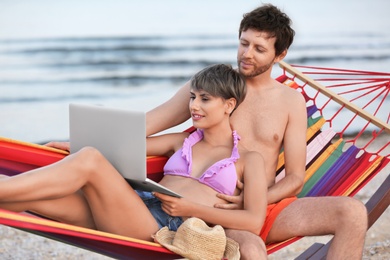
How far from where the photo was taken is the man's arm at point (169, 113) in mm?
2834

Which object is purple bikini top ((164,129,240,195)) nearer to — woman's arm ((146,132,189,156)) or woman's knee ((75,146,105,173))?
woman's arm ((146,132,189,156))

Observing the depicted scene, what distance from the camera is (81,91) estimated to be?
9.76 m

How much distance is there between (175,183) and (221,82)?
400mm

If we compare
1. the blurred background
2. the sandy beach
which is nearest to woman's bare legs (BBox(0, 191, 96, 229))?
the sandy beach

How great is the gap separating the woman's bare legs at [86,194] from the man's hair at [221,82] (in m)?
0.48

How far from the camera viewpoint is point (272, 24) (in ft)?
A: 8.89

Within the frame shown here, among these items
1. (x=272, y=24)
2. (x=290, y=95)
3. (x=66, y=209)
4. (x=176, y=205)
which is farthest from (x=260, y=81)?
(x=66, y=209)

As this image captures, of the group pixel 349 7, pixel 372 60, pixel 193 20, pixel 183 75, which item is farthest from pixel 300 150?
pixel 349 7

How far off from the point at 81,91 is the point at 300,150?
7329 mm

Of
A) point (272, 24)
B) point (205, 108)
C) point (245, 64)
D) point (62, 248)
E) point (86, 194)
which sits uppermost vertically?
point (272, 24)

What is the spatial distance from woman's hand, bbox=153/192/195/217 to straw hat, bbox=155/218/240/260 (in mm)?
69

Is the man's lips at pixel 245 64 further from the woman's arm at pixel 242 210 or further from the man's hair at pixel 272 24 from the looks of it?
the woman's arm at pixel 242 210

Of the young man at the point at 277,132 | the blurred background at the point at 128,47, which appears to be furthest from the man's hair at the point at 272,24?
the blurred background at the point at 128,47

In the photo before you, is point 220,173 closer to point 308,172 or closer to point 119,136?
point 119,136
